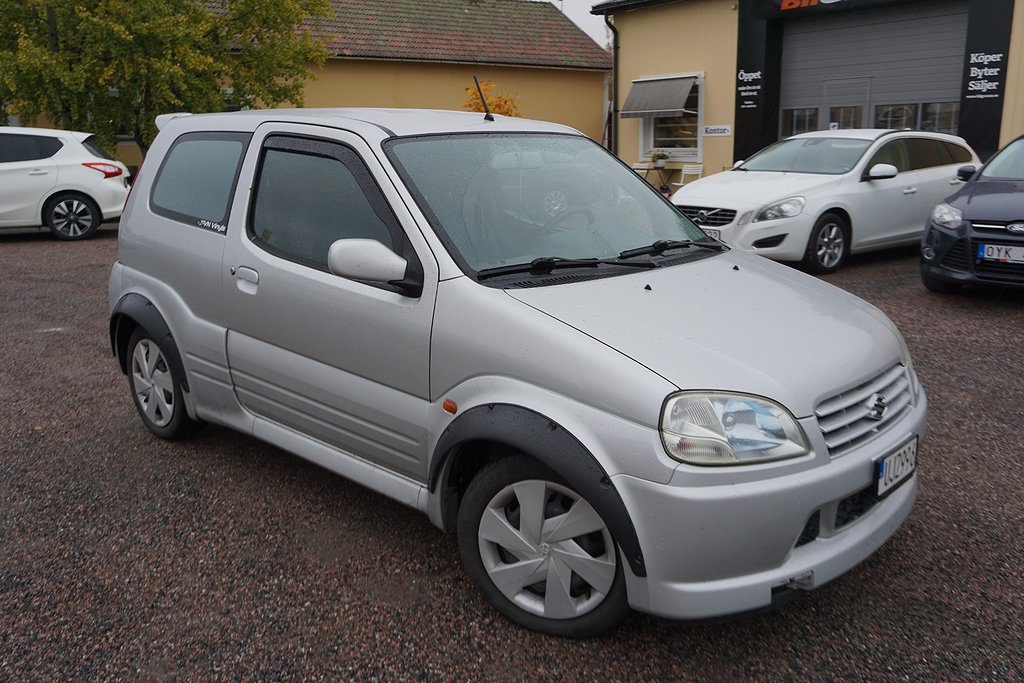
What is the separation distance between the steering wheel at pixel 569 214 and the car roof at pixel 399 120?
0.52m

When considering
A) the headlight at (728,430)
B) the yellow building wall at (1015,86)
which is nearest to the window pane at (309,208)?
the headlight at (728,430)

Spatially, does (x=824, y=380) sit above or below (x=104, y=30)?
below

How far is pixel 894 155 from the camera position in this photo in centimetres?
1051

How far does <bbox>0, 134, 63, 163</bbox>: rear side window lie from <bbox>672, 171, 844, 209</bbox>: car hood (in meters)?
9.65

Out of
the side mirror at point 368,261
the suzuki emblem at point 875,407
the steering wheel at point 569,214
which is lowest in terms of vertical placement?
the suzuki emblem at point 875,407

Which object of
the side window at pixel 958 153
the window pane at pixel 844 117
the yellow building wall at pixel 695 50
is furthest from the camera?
the yellow building wall at pixel 695 50

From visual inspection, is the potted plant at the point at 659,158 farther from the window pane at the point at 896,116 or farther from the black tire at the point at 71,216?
the black tire at the point at 71,216

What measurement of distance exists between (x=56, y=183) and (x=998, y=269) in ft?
41.8

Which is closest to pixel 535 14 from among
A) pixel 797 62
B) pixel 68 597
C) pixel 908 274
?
pixel 797 62

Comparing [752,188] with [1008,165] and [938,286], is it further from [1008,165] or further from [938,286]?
[1008,165]

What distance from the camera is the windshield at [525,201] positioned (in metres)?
3.41

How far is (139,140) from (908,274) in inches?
613

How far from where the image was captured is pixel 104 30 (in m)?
16.5

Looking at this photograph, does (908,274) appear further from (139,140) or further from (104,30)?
(139,140)
